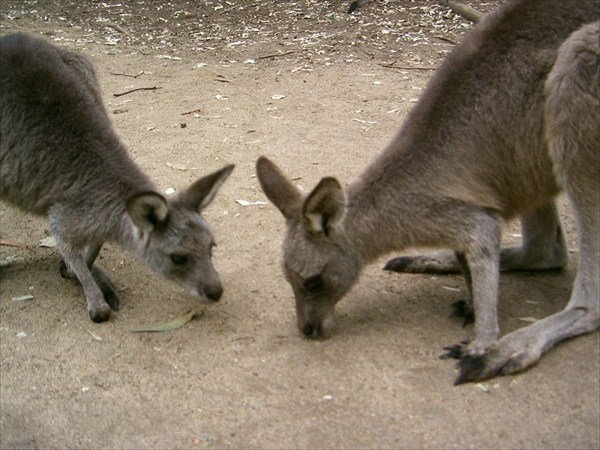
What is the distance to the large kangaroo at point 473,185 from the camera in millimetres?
4113

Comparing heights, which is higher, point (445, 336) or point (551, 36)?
point (551, 36)

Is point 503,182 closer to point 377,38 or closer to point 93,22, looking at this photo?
point 377,38

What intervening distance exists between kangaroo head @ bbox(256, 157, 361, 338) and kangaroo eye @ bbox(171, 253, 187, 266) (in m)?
0.71

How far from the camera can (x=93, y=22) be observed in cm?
1188

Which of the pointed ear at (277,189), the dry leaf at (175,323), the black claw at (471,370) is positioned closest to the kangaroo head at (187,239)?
the dry leaf at (175,323)

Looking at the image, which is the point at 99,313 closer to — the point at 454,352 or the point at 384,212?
the point at 384,212

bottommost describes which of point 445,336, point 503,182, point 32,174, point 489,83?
point 445,336

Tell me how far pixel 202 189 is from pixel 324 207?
89cm

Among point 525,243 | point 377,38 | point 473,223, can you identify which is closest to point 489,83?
point 473,223

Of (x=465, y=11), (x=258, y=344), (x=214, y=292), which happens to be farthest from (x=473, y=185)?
(x=465, y=11)

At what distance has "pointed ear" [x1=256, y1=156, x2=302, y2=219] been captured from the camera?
4332 millimetres

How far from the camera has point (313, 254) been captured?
13.9 ft

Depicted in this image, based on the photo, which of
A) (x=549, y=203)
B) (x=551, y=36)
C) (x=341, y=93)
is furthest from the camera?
(x=341, y=93)

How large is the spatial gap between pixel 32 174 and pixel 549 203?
10.9ft
